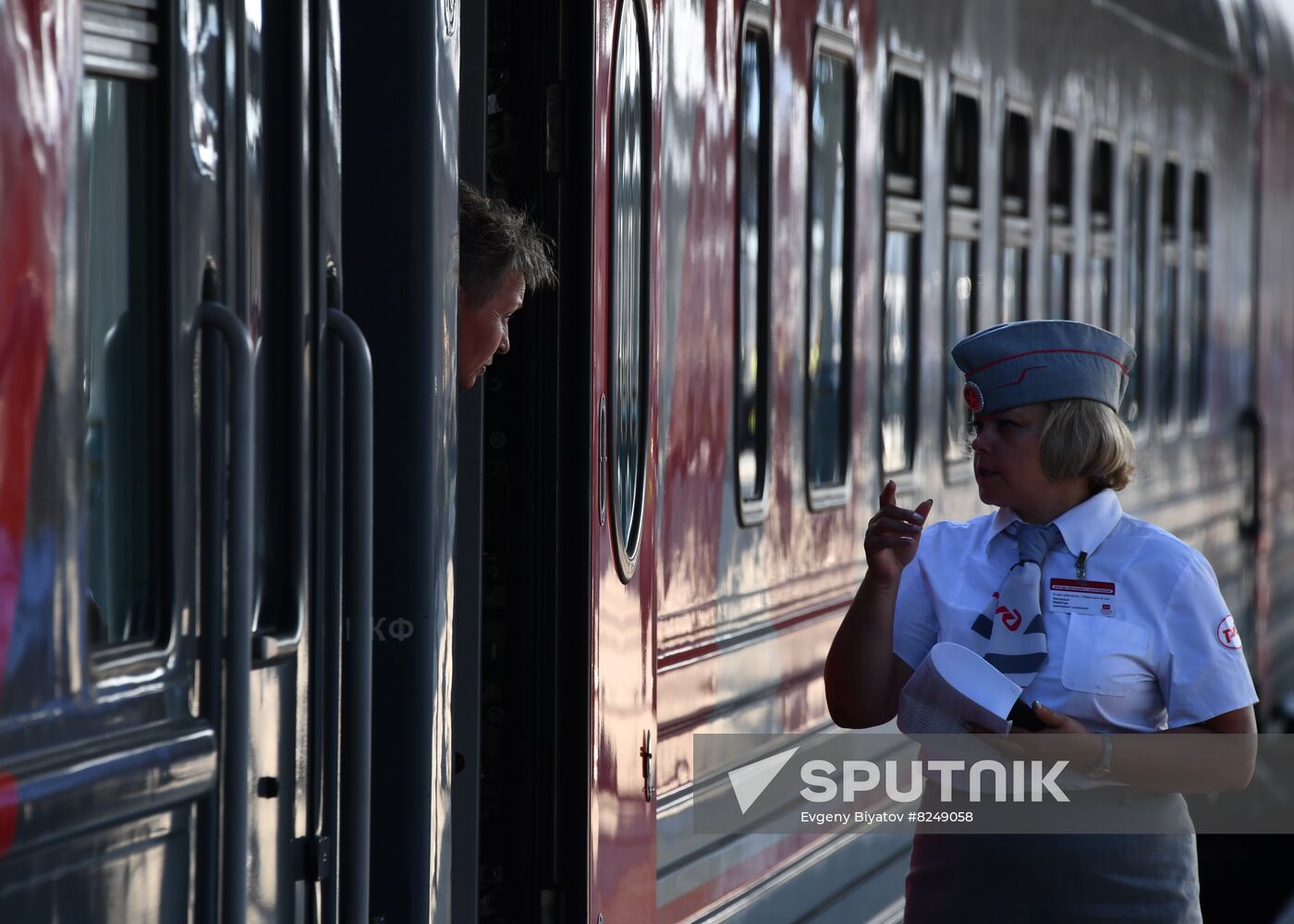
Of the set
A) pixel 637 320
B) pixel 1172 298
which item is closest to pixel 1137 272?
pixel 1172 298

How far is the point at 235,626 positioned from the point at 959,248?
3980mm

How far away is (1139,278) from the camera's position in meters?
8.48

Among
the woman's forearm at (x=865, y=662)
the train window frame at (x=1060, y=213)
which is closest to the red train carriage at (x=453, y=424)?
the train window frame at (x=1060, y=213)

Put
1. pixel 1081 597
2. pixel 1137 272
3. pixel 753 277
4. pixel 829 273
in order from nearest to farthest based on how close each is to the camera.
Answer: pixel 1081 597, pixel 753 277, pixel 829 273, pixel 1137 272

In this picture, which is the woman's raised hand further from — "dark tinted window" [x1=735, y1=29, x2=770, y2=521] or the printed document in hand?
"dark tinted window" [x1=735, y1=29, x2=770, y2=521]

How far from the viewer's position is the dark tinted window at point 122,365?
217 centimetres

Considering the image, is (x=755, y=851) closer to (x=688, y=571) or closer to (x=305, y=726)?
(x=688, y=571)

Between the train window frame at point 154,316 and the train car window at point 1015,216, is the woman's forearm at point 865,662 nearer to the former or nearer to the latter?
the train window frame at point 154,316

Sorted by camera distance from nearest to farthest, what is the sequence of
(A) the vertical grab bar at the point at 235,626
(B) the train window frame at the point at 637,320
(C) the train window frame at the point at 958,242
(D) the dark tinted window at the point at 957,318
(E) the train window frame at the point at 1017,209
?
(A) the vertical grab bar at the point at 235,626, (B) the train window frame at the point at 637,320, (C) the train window frame at the point at 958,242, (D) the dark tinted window at the point at 957,318, (E) the train window frame at the point at 1017,209

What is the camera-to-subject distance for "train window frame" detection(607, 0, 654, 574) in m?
3.57

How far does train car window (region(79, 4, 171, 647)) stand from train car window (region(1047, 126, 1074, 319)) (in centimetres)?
499

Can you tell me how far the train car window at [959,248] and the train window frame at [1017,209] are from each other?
0.27m

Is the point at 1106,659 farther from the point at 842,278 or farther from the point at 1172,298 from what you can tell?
the point at 1172,298

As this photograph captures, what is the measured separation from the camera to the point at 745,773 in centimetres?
437
